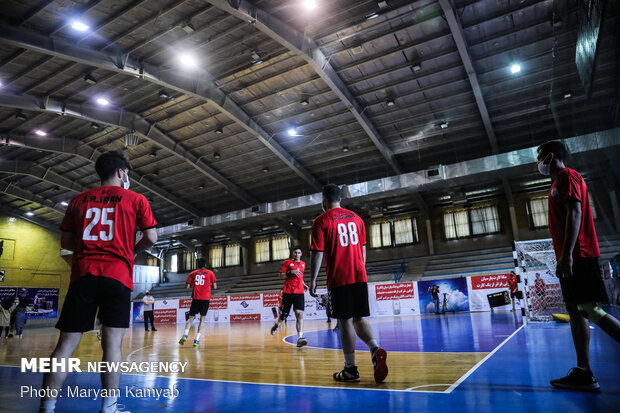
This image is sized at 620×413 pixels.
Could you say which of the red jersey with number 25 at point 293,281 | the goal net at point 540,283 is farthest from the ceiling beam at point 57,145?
the goal net at point 540,283

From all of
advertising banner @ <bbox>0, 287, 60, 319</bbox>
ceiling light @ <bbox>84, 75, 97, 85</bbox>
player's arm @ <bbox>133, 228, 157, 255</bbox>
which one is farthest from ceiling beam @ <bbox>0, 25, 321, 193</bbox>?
advertising banner @ <bbox>0, 287, 60, 319</bbox>

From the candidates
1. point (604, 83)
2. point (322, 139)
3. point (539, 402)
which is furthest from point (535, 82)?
point (539, 402)

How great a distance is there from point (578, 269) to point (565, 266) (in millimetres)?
194

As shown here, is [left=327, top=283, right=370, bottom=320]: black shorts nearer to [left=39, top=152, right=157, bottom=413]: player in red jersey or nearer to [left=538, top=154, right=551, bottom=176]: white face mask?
[left=39, top=152, right=157, bottom=413]: player in red jersey

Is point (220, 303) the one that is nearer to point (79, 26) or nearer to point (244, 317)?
point (244, 317)

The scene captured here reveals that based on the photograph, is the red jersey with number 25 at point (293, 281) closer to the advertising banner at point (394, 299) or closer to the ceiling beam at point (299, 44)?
the ceiling beam at point (299, 44)

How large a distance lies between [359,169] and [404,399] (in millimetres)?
19982

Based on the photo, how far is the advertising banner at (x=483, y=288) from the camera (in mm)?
17078

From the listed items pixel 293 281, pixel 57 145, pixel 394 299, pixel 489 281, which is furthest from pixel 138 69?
pixel 489 281

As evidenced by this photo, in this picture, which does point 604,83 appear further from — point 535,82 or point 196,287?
point 535,82

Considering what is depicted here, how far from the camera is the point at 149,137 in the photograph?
18.3 meters

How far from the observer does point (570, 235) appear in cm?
282

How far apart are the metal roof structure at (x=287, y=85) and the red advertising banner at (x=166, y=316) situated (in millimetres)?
8676

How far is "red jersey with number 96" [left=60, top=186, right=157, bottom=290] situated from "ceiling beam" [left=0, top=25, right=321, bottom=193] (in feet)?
40.1
